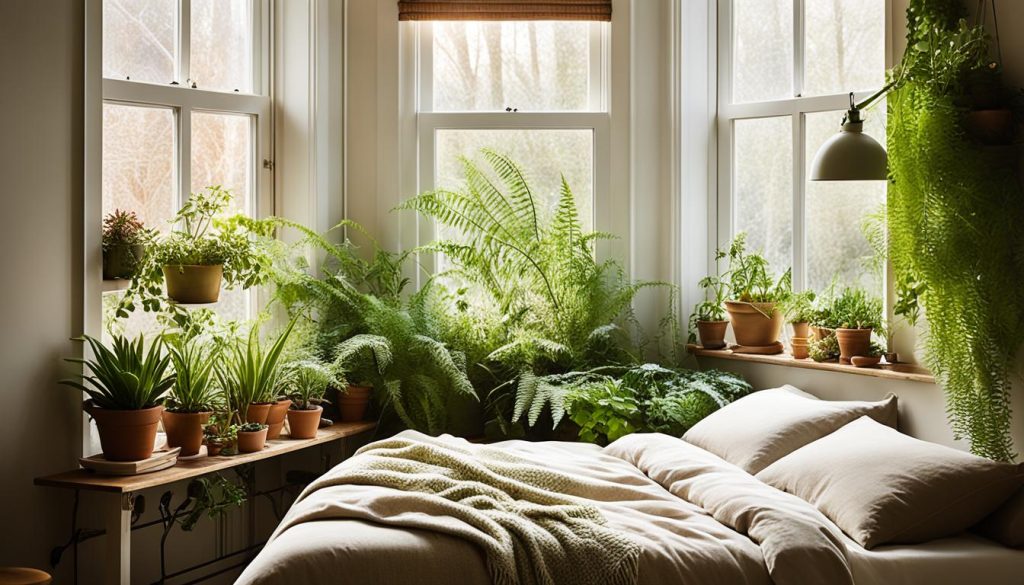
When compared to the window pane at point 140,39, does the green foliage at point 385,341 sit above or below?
below

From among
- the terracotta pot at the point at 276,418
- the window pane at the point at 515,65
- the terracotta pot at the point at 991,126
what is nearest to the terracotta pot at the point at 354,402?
the terracotta pot at the point at 276,418

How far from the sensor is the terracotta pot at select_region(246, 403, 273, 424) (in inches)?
140

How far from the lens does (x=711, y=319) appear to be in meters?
4.28

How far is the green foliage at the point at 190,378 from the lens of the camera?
3.35m

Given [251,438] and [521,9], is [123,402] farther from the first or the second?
[521,9]

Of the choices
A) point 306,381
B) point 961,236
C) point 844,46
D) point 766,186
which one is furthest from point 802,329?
point 306,381

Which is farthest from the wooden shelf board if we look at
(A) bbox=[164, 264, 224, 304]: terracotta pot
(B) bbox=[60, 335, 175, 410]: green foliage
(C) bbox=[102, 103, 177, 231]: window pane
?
(C) bbox=[102, 103, 177, 231]: window pane

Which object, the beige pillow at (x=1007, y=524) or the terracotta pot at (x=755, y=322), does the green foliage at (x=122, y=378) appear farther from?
the beige pillow at (x=1007, y=524)

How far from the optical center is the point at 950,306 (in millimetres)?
3137

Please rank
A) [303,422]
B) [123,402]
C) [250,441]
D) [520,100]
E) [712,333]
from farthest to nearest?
[520,100]
[712,333]
[303,422]
[250,441]
[123,402]

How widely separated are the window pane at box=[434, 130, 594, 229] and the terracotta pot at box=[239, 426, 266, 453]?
5.08ft

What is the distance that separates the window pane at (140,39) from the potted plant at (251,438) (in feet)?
4.57

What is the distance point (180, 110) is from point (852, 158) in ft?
8.27

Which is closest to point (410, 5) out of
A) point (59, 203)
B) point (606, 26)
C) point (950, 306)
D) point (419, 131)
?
point (419, 131)
